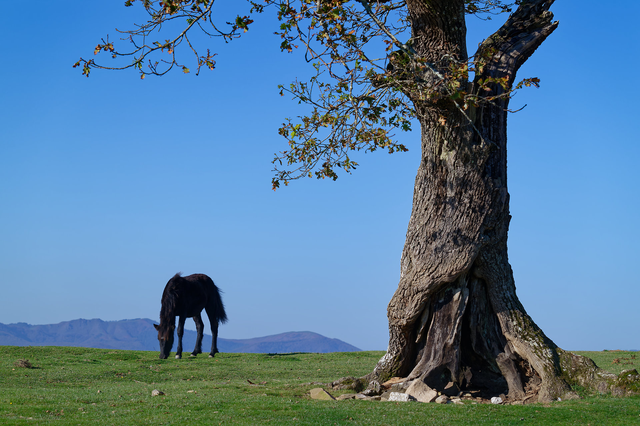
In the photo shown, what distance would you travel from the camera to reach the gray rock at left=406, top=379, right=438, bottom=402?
35.7 feet

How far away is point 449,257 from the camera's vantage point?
11.7m

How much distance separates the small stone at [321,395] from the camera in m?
10.9

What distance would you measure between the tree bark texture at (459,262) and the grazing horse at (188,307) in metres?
10.7

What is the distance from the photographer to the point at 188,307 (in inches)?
861

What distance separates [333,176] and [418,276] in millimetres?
3181

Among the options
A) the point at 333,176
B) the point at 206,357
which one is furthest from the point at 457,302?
the point at 206,357

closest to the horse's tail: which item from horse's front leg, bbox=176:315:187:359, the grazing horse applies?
the grazing horse

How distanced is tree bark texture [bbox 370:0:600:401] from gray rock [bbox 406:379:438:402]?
400mm

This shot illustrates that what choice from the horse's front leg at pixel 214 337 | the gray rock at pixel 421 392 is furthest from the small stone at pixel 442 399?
the horse's front leg at pixel 214 337

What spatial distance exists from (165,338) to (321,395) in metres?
11.0

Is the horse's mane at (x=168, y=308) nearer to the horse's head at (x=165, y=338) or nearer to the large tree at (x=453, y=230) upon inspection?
the horse's head at (x=165, y=338)

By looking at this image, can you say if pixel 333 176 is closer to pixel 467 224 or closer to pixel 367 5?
pixel 467 224

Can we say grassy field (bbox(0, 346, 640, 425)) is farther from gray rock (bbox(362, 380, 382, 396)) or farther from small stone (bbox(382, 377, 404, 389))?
small stone (bbox(382, 377, 404, 389))

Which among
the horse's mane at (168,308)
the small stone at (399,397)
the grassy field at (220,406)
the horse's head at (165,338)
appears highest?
the horse's mane at (168,308)
